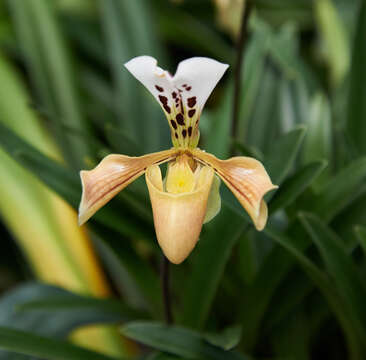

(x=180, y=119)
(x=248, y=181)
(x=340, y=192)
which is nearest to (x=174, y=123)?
(x=180, y=119)

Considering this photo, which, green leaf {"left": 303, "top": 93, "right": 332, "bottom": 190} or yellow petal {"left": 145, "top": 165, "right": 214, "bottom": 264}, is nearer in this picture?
yellow petal {"left": 145, "top": 165, "right": 214, "bottom": 264}

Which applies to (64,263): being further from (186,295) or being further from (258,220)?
(258,220)

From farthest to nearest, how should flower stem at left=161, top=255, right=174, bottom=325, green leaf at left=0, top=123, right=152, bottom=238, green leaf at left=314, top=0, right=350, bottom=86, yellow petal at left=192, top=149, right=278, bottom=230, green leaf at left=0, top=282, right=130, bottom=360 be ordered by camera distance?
green leaf at left=314, top=0, right=350, bottom=86 → green leaf at left=0, top=282, right=130, bottom=360 → green leaf at left=0, top=123, right=152, bottom=238 → flower stem at left=161, top=255, right=174, bottom=325 → yellow petal at left=192, top=149, right=278, bottom=230

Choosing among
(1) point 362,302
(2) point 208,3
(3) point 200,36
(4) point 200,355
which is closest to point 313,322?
(1) point 362,302

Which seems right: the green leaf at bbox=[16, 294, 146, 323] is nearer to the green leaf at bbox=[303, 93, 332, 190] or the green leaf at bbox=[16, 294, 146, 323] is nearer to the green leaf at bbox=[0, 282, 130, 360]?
the green leaf at bbox=[0, 282, 130, 360]

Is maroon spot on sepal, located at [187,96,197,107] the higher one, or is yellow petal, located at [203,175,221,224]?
maroon spot on sepal, located at [187,96,197,107]

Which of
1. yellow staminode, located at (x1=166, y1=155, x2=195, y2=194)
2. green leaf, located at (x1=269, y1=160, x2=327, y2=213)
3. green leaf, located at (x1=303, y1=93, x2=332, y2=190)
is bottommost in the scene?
green leaf, located at (x1=303, y1=93, x2=332, y2=190)

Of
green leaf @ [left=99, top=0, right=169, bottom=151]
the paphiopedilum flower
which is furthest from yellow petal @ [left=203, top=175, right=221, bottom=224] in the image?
green leaf @ [left=99, top=0, right=169, bottom=151]

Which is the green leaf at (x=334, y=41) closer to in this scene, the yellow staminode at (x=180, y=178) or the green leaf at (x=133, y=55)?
the green leaf at (x=133, y=55)
